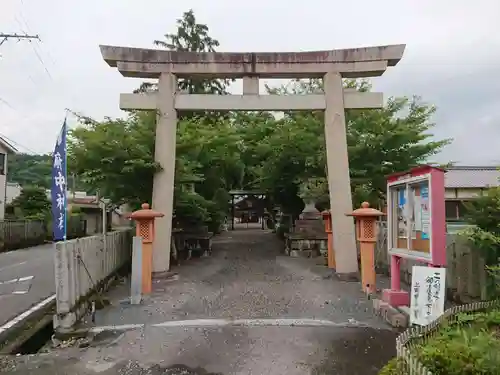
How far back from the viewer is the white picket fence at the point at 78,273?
7145 millimetres

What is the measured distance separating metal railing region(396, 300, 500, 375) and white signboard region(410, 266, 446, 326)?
0.18m

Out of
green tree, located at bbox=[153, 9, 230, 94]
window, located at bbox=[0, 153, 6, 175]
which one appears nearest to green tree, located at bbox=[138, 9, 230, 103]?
green tree, located at bbox=[153, 9, 230, 94]

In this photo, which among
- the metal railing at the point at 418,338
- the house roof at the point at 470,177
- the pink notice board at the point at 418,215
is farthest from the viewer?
the house roof at the point at 470,177

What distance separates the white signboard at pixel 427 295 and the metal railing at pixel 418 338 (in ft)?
0.58

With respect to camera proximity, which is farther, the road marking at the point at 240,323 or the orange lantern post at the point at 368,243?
the orange lantern post at the point at 368,243

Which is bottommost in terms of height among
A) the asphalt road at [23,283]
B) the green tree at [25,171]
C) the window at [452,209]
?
the asphalt road at [23,283]

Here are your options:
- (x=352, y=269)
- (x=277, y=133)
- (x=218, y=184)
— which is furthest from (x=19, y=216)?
(x=352, y=269)

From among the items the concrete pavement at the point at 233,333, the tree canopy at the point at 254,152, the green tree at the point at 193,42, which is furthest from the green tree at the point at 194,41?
the concrete pavement at the point at 233,333

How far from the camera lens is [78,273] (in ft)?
26.1

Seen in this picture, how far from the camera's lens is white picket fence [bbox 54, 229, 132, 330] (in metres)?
7.14

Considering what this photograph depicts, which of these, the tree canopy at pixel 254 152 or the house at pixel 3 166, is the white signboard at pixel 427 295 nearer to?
the tree canopy at pixel 254 152

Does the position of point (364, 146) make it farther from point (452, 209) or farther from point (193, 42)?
point (193, 42)

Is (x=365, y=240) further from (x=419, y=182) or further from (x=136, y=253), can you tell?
(x=136, y=253)

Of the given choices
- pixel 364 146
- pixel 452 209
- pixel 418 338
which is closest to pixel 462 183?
→ pixel 452 209
